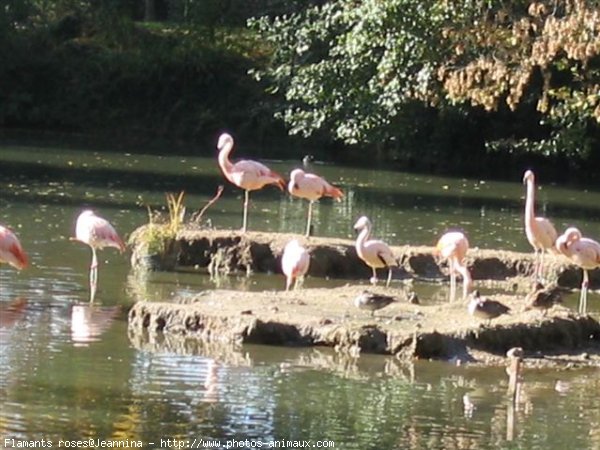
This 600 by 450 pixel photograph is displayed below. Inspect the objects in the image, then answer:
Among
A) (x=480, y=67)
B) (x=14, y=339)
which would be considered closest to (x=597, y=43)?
(x=480, y=67)

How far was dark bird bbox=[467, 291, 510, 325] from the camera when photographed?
1307 cm

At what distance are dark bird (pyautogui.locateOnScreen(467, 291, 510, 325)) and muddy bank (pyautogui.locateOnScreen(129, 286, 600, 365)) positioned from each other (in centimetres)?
7

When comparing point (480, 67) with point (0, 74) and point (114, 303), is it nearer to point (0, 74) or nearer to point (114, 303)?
point (114, 303)

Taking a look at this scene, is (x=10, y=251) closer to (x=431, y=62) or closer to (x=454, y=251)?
(x=454, y=251)

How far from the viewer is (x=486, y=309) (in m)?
13.1

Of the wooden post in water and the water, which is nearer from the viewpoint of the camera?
the water

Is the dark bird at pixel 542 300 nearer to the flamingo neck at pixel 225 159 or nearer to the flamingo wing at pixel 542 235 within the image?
the flamingo wing at pixel 542 235

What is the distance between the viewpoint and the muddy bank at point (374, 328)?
12750mm

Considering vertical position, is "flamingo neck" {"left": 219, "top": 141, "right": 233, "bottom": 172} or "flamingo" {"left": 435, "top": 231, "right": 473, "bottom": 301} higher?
"flamingo neck" {"left": 219, "top": 141, "right": 233, "bottom": 172}

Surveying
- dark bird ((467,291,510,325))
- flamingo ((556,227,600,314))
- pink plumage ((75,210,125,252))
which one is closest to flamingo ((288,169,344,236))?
pink plumage ((75,210,125,252))

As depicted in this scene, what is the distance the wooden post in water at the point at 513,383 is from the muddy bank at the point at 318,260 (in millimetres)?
5143

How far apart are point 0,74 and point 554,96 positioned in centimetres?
1813

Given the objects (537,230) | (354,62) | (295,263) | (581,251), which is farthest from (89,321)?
(354,62)

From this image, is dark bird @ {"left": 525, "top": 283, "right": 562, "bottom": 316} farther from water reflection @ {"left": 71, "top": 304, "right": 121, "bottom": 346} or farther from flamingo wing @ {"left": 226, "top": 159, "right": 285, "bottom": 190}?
flamingo wing @ {"left": 226, "top": 159, "right": 285, "bottom": 190}
